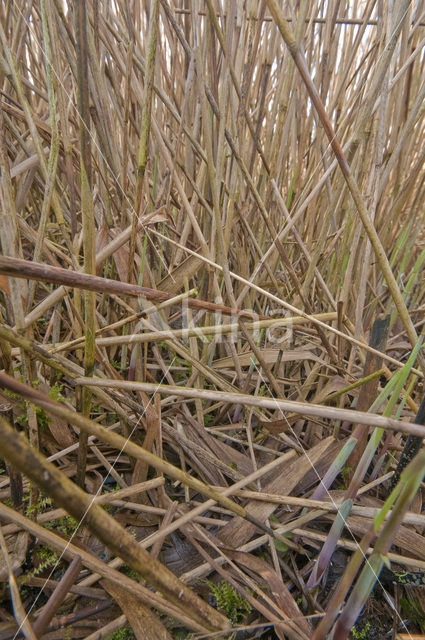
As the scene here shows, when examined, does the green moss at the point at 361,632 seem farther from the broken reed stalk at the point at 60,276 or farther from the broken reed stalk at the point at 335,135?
the broken reed stalk at the point at 60,276

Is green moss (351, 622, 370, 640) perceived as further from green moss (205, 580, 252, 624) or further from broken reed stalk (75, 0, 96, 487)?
broken reed stalk (75, 0, 96, 487)

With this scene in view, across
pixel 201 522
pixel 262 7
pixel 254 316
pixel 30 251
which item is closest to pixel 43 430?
pixel 201 522

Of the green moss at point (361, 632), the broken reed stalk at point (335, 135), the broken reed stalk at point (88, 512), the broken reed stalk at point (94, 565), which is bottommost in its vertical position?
the green moss at point (361, 632)

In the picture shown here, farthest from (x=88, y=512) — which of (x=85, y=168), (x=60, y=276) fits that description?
(x=85, y=168)

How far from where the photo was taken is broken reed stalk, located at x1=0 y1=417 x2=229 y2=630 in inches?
9.5

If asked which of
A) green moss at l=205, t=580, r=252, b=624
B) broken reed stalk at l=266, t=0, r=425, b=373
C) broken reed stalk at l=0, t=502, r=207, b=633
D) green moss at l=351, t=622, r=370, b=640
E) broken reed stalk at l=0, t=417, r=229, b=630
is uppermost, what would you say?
broken reed stalk at l=266, t=0, r=425, b=373

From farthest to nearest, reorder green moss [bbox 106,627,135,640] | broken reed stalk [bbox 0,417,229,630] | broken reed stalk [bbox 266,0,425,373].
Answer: green moss [bbox 106,627,135,640], broken reed stalk [bbox 266,0,425,373], broken reed stalk [bbox 0,417,229,630]

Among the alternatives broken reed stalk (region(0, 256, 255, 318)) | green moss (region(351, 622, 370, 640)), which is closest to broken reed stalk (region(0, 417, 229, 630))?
broken reed stalk (region(0, 256, 255, 318))

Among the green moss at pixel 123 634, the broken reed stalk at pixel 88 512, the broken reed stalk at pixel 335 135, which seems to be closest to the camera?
the broken reed stalk at pixel 88 512

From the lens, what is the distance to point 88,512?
0.26 metres

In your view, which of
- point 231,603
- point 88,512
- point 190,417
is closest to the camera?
point 88,512

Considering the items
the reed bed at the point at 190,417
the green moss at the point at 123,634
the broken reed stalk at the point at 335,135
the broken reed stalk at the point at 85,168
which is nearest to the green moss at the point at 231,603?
the reed bed at the point at 190,417

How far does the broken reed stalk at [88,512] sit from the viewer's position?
0.79 ft

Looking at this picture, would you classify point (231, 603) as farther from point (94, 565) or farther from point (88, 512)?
point (88, 512)
